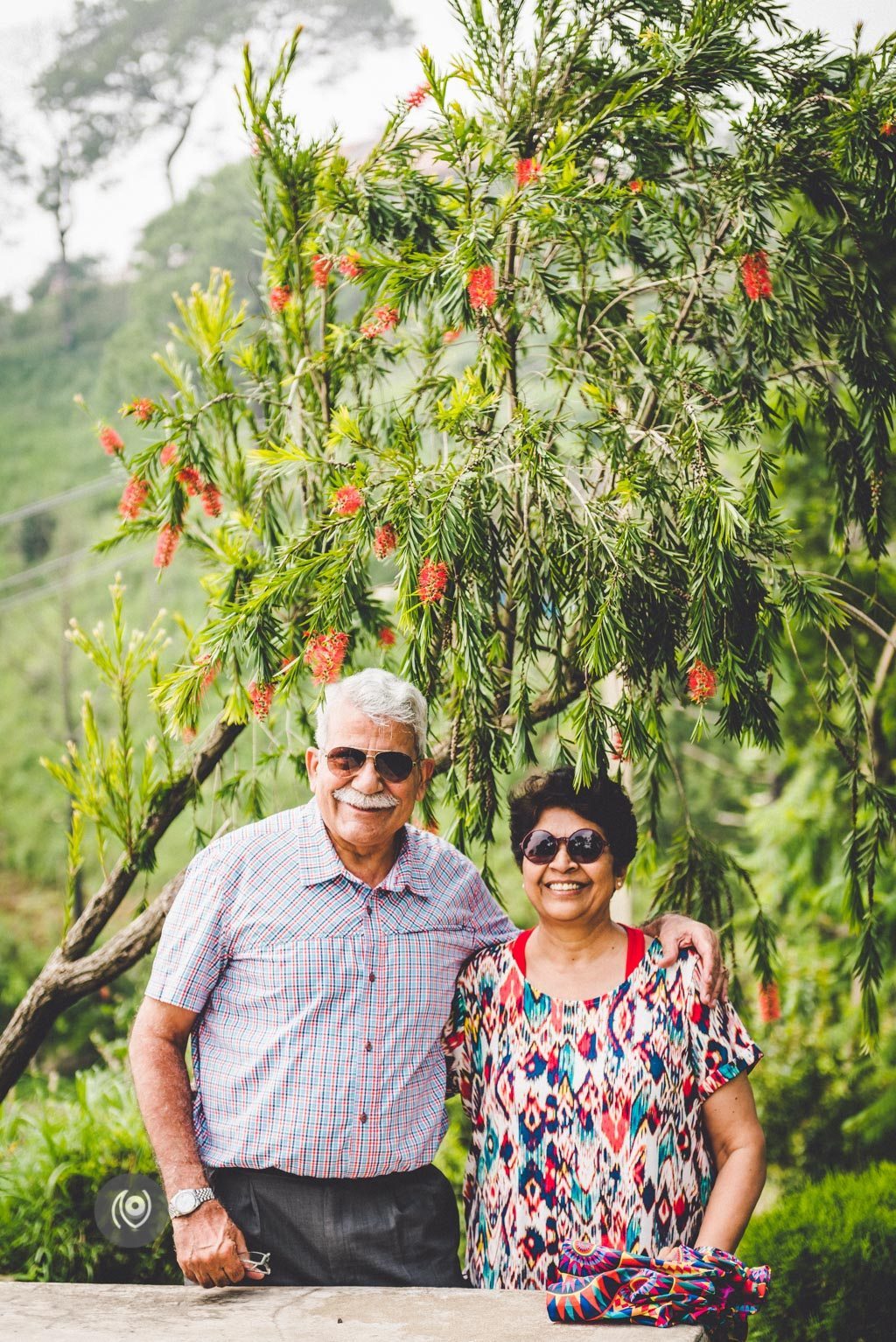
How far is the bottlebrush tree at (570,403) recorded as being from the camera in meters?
2.33

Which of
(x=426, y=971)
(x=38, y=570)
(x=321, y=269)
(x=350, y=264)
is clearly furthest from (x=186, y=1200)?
(x=38, y=570)

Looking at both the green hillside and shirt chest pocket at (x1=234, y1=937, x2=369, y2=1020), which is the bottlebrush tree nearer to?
shirt chest pocket at (x1=234, y1=937, x2=369, y2=1020)

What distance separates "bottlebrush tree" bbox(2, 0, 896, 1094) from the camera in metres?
2.33

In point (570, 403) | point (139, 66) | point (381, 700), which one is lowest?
point (381, 700)

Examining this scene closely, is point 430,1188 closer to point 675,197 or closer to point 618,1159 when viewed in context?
point 618,1159

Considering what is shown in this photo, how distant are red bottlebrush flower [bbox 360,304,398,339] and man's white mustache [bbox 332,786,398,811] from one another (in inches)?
46.3

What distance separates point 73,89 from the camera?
12.2 m

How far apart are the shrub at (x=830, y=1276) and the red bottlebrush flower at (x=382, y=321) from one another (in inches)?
114

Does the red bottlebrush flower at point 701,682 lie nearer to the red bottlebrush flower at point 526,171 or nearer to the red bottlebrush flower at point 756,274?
the red bottlebrush flower at point 756,274

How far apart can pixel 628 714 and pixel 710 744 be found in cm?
931

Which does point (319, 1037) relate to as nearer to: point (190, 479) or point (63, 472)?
point (190, 479)

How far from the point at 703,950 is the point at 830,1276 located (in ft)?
6.61

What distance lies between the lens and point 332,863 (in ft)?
7.15

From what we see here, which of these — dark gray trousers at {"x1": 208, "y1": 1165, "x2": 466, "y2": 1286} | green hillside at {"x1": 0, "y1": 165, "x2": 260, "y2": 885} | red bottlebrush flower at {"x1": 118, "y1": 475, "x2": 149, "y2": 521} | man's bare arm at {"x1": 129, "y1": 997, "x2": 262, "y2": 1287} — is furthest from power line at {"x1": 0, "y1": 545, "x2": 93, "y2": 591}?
dark gray trousers at {"x1": 208, "y1": 1165, "x2": 466, "y2": 1286}
